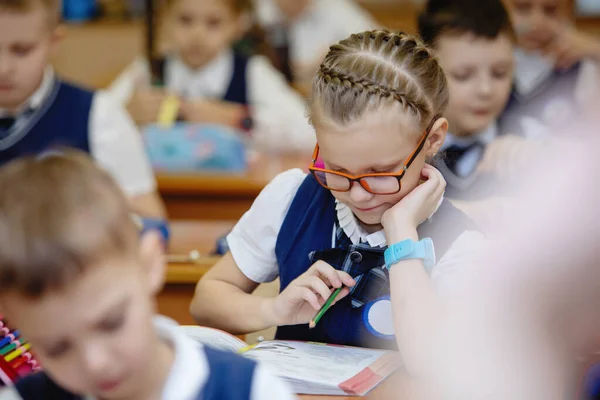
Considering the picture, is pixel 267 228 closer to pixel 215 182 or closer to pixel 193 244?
pixel 193 244

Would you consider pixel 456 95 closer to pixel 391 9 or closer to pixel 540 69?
pixel 540 69

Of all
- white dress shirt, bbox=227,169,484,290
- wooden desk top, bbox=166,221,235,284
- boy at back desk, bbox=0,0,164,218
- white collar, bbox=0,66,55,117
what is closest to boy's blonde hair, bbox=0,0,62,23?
boy at back desk, bbox=0,0,164,218

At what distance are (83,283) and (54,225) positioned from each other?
0.21 ft

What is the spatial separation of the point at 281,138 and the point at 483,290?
2.14m

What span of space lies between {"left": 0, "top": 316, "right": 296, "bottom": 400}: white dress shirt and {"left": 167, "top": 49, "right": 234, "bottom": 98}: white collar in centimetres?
283

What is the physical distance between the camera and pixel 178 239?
2.30m

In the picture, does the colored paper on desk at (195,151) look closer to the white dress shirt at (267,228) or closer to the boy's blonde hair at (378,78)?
the white dress shirt at (267,228)

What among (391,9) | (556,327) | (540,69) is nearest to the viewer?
(556,327)

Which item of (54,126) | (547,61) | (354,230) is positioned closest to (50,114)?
(54,126)

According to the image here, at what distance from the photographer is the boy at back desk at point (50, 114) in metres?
2.14

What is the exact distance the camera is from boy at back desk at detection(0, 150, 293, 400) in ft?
2.78

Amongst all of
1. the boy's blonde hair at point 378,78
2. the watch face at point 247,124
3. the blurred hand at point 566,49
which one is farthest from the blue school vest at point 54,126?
the blurred hand at point 566,49

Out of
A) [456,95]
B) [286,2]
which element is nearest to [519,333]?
[456,95]

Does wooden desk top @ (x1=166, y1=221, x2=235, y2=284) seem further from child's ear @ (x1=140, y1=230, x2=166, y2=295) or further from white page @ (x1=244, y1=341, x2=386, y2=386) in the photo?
child's ear @ (x1=140, y1=230, x2=166, y2=295)
